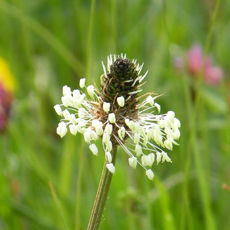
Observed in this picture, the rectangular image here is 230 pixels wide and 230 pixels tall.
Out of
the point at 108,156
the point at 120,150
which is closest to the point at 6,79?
the point at 120,150

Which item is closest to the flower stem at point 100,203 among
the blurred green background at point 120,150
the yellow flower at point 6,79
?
the blurred green background at point 120,150

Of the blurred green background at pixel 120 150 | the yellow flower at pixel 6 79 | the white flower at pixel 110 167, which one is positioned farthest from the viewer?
the yellow flower at pixel 6 79

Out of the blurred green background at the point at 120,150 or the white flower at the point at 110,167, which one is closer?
the white flower at the point at 110,167

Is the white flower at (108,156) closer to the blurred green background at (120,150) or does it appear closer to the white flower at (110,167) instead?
the white flower at (110,167)

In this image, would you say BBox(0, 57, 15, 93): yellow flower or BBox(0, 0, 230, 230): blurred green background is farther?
BBox(0, 57, 15, 93): yellow flower

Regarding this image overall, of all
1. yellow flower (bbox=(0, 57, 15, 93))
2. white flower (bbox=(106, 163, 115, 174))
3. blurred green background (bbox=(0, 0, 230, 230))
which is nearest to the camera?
white flower (bbox=(106, 163, 115, 174))

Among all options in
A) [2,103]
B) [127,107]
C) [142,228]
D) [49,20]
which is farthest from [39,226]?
[49,20]

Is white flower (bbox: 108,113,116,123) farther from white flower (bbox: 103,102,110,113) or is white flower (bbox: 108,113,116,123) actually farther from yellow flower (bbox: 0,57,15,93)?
yellow flower (bbox: 0,57,15,93)

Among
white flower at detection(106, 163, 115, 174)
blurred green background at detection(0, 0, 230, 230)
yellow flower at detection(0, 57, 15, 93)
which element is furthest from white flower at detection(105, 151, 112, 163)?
yellow flower at detection(0, 57, 15, 93)

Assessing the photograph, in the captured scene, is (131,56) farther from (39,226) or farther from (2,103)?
(39,226)
